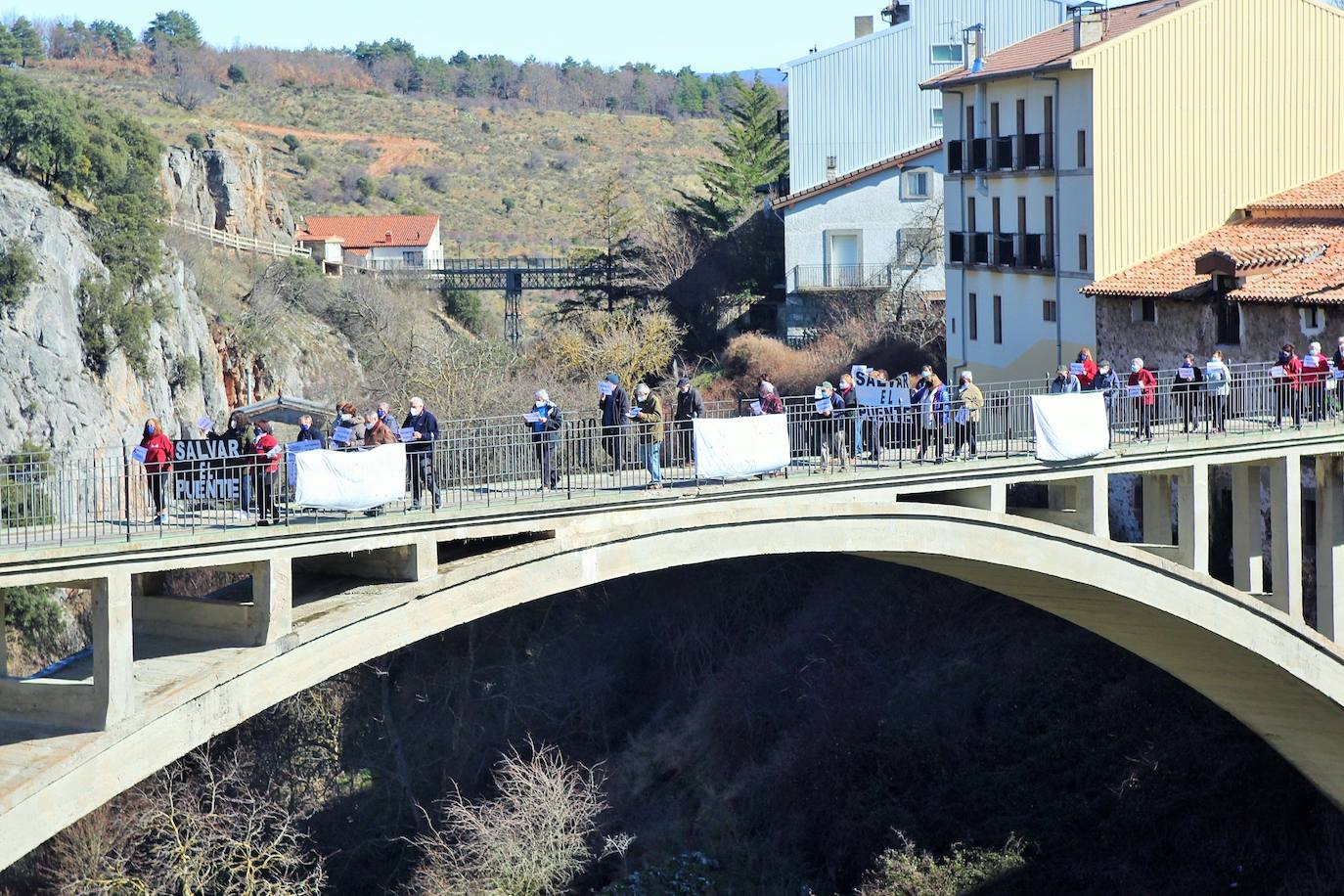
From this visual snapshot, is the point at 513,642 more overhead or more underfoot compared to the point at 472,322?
more underfoot

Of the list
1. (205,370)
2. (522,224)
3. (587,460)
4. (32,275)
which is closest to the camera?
(587,460)

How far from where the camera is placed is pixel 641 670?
43094 millimetres

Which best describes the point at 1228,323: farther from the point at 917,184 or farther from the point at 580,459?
the point at 917,184

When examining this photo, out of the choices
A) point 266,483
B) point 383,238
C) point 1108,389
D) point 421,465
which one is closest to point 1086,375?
point 1108,389

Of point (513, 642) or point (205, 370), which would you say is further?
point (205, 370)

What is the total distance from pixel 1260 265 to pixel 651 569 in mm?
14920

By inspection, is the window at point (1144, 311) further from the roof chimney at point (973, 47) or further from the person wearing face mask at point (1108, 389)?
the roof chimney at point (973, 47)

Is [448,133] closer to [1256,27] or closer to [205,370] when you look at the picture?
[205,370]

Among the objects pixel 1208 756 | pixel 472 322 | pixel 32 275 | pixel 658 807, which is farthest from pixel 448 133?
pixel 1208 756

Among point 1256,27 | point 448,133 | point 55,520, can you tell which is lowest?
point 55,520

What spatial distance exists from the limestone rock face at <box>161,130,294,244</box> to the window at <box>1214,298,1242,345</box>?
4143 cm

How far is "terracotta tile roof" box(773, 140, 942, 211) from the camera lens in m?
54.8

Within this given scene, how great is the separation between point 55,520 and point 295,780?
21537 mm

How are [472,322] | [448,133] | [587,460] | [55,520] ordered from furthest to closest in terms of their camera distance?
[448,133] → [472,322] → [587,460] → [55,520]
